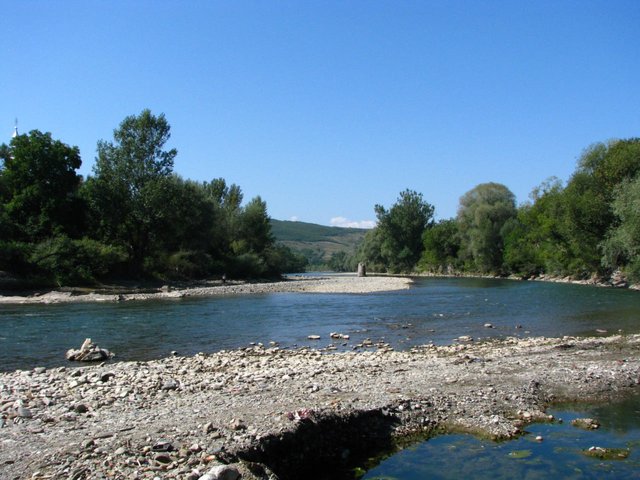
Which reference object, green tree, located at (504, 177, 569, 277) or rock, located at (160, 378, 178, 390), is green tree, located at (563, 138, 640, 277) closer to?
green tree, located at (504, 177, 569, 277)

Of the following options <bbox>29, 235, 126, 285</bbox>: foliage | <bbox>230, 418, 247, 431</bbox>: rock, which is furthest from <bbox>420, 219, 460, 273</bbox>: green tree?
<bbox>230, 418, 247, 431</bbox>: rock

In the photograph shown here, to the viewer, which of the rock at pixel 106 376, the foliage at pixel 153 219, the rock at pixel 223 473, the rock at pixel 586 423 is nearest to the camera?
the rock at pixel 223 473

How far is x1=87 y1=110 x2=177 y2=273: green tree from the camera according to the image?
2257 inches

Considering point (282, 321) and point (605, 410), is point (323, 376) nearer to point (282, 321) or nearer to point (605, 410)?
point (605, 410)

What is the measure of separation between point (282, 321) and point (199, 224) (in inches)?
1700

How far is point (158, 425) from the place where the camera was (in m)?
8.60

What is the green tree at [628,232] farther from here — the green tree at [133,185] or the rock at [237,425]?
the green tree at [133,185]

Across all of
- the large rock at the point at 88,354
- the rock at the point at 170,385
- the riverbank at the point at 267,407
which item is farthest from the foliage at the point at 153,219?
the rock at the point at 170,385

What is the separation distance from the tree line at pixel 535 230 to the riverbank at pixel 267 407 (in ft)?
118

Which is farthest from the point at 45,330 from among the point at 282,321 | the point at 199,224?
the point at 199,224

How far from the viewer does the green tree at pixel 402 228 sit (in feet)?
434

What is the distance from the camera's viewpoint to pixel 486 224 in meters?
97.8

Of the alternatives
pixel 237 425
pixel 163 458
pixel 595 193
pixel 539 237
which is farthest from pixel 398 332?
pixel 539 237

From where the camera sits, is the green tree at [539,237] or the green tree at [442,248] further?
the green tree at [442,248]
